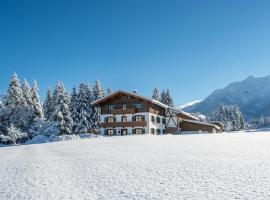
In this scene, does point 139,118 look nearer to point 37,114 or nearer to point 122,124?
point 122,124

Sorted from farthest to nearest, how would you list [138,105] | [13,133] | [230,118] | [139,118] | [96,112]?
[230,118]
[96,112]
[138,105]
[139,118]
[13,133]

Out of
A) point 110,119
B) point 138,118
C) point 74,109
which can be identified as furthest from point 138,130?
point 74,109

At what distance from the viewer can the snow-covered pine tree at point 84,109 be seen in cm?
5953

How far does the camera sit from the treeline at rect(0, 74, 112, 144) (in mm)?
52562

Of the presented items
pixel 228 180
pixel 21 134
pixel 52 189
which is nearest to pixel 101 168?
pixel 52 189

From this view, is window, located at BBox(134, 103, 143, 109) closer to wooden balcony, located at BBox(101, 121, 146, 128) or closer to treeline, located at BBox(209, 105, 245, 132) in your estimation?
wooden balcony, located at BBox(101, 121, 146, 128)

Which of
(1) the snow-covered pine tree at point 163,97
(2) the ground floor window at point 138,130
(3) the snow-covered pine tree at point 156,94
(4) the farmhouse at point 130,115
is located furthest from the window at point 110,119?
(1) the snow-covered pine tree at point 163,97

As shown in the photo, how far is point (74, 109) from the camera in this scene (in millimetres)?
60469

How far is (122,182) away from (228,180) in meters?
3.14

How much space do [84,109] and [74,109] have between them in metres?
2.19

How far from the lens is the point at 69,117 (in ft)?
183

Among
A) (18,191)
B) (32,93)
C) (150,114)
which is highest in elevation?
(32,93)

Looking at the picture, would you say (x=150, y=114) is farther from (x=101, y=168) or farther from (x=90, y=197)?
(x=90, y=197)

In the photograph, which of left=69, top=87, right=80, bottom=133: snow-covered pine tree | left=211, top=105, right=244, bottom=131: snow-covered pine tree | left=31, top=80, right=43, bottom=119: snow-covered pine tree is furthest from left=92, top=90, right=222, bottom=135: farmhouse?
left=211, top=105, right=244, bottom=131: snow-covered pine tree
